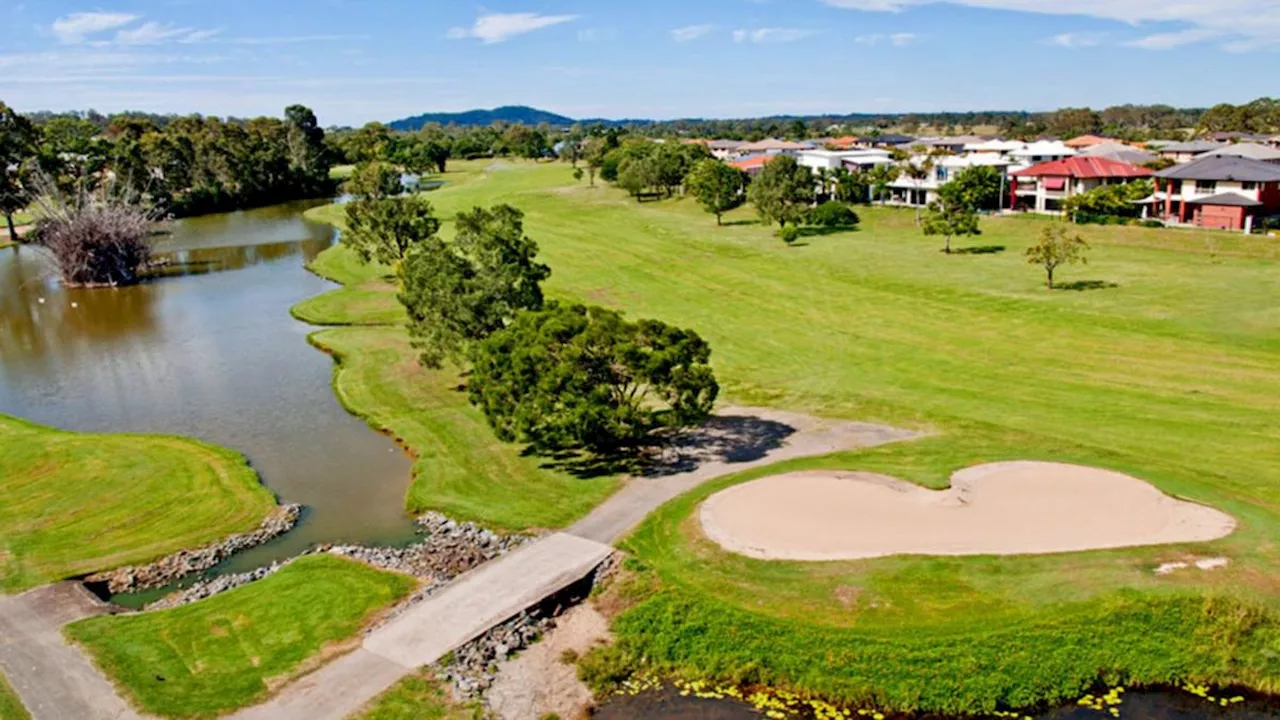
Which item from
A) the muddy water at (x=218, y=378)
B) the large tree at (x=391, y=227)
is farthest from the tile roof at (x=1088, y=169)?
the muddy water at (x=218, y=378)

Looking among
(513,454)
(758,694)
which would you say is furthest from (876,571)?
(513,454)

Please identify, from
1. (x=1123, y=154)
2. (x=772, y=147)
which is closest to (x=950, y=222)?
(x=1123, y=154)

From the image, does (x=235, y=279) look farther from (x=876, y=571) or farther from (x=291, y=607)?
(x=876, y=571)

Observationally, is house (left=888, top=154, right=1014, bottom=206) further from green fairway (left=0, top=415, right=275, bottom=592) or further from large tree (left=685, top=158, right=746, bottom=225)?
green fairway (left=0, top=415, right=275, bottom=592)

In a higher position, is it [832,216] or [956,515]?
[832,216]

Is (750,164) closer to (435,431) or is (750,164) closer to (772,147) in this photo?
(772,147)

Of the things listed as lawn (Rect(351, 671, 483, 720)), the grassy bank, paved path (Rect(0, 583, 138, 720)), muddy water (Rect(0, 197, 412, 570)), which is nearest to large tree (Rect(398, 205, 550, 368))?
the grassy bank

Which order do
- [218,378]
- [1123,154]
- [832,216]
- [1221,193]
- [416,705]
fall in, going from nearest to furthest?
[416,705] < [218,378] < [1221,193] < [832,216] < [1123,154]
